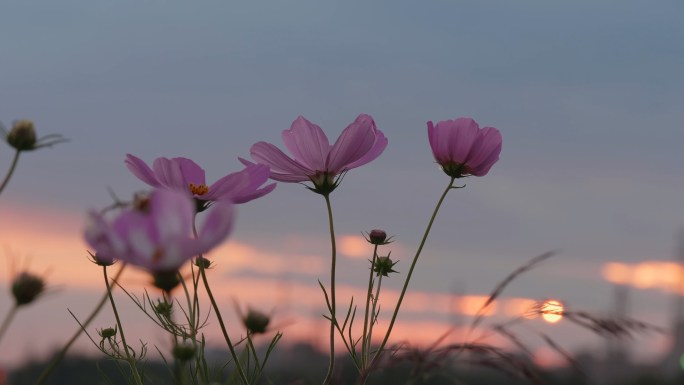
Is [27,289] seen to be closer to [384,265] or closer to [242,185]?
[242,185]

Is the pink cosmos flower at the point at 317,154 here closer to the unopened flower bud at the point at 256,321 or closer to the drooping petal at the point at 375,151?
the drooping petal at the point at 375,151

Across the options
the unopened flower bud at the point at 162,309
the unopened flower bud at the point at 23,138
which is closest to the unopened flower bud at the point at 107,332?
the unopened flower bud at the point at 162,309

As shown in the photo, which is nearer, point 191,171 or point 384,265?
point 191,171

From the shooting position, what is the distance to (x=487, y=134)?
1721mm

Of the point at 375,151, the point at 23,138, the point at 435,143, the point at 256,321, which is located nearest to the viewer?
the point at 256,321

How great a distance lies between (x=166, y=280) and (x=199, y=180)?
0.62 m

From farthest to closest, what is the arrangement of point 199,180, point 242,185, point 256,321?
point 199,180 < point 242,185 < point 256,321

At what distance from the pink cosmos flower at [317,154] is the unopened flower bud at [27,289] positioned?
26.4 inches

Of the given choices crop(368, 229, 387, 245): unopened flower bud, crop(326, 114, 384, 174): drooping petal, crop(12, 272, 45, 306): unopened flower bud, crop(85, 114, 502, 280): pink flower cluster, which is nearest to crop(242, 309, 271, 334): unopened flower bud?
crop(85, 114, 502, 280): pink flower cluster

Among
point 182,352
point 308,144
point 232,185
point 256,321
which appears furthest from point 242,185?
point 182,352

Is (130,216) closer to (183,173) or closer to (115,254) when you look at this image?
(115,254)

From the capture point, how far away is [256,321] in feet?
3.27

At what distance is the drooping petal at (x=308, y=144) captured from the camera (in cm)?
158

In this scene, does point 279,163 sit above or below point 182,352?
above
